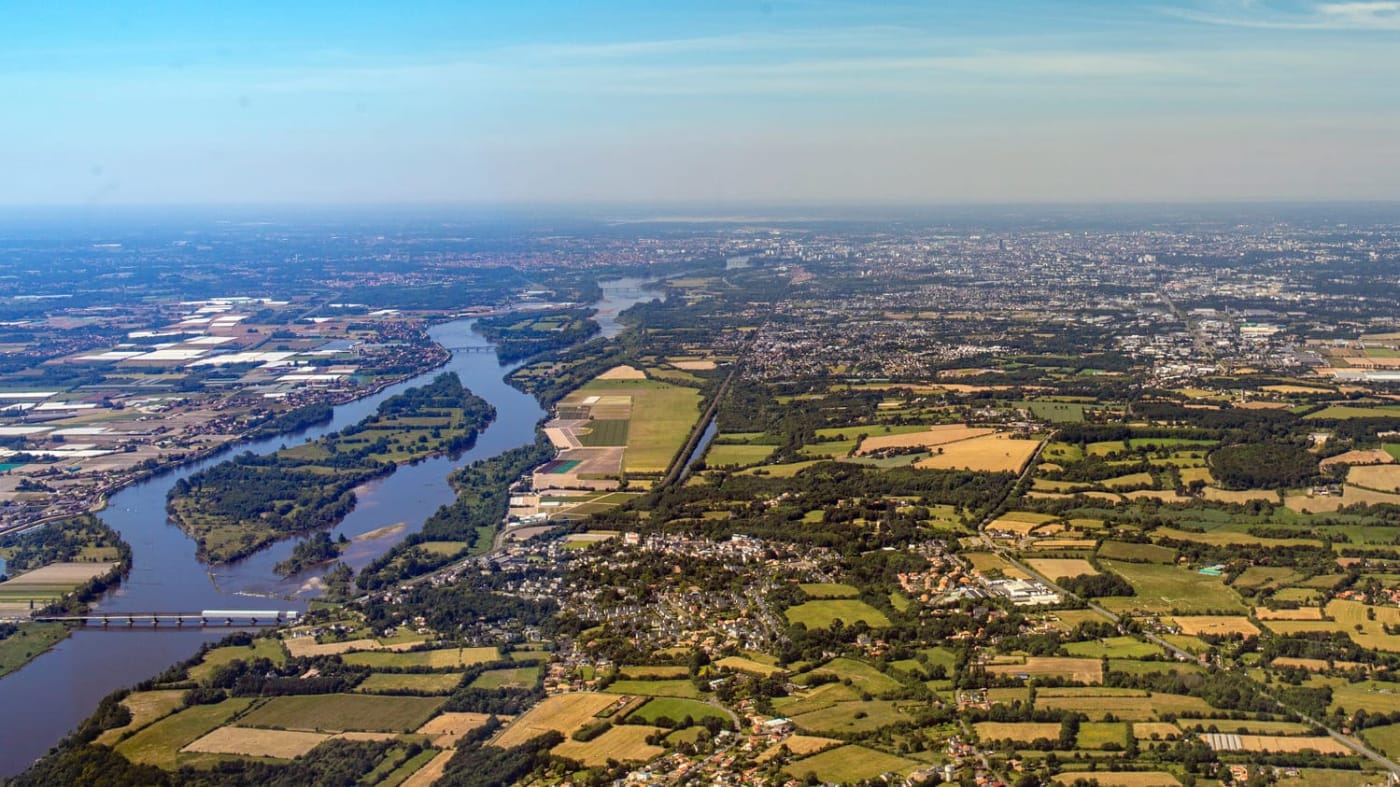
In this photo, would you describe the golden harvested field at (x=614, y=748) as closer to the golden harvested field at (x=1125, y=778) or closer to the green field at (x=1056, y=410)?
the golden harvested field at (x=1125, y=778)

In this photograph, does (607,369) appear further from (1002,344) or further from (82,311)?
(82,311)

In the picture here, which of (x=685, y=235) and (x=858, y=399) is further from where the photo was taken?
(x=685, y=235)

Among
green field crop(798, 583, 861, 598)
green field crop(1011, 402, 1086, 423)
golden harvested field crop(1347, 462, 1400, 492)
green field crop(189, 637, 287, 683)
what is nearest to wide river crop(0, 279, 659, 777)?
green field crop(189, 637, 287, 683)

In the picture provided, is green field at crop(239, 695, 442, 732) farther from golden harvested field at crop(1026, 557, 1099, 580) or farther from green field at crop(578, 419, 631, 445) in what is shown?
green field at crop(578, 419, 631, 445)

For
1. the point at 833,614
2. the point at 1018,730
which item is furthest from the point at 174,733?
the point at 1018,730

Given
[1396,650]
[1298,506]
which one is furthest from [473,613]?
[1298,506]

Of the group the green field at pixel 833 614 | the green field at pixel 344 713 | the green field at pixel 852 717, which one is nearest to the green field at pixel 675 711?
the green field at pixel 852 717
